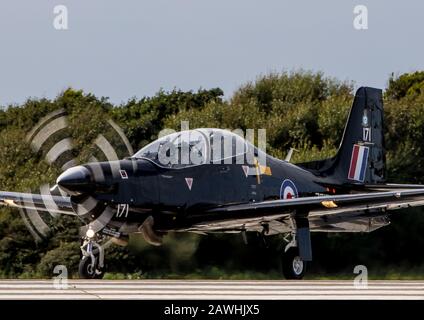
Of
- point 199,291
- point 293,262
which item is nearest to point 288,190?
point 293,262

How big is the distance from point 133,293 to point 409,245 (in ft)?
52.2

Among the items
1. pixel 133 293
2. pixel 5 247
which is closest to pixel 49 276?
pixel 5 247

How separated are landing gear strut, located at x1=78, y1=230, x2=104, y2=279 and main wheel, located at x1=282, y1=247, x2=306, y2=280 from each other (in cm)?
339

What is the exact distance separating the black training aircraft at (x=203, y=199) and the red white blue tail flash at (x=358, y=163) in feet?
5.42

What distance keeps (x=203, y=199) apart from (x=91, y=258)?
2.39 meters

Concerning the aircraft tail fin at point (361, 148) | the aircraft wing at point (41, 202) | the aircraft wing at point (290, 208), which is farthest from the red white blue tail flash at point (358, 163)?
the aircraft wing at point (41, 202)

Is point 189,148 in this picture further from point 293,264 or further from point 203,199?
point 293,264

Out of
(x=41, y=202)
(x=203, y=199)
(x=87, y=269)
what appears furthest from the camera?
(x=41, y=202)

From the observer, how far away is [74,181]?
1867cm

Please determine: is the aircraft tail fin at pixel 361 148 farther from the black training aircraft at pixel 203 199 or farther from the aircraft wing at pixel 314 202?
the aircraft wing at pixel 314 202

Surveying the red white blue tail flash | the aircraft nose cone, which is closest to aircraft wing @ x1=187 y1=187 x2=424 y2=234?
the red white blue tail flash

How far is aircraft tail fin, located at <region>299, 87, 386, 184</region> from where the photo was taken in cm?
2397

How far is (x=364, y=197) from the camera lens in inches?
781
